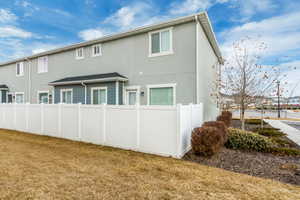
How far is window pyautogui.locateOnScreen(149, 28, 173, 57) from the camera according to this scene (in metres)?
9.47

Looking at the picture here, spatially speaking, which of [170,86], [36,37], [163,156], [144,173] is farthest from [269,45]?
[36,37]

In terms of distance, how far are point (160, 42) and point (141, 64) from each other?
1.82 metres

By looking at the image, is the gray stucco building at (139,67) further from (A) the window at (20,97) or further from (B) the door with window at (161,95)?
(A) the window at (20,97)

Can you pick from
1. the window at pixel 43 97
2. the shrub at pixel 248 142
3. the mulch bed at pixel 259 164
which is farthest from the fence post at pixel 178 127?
the window at pixel 43 97

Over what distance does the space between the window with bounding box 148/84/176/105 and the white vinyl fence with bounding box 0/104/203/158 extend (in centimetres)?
272

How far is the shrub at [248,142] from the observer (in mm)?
6730

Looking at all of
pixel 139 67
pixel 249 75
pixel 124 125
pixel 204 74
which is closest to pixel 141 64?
pixel 139 67

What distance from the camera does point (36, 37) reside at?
20.2 metres

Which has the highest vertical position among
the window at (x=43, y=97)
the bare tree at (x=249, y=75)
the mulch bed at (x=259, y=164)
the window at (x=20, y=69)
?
the window at (x=20, y=69)

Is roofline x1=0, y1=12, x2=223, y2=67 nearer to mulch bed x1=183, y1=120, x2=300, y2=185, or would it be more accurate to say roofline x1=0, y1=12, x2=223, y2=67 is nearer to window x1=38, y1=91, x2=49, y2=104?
window x1=38, y1=91, x2=49, y2=104

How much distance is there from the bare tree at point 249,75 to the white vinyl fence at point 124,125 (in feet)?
14.5

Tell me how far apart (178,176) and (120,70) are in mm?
8870

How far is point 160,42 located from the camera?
9.78 meters

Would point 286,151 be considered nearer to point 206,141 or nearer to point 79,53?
point 206,141
